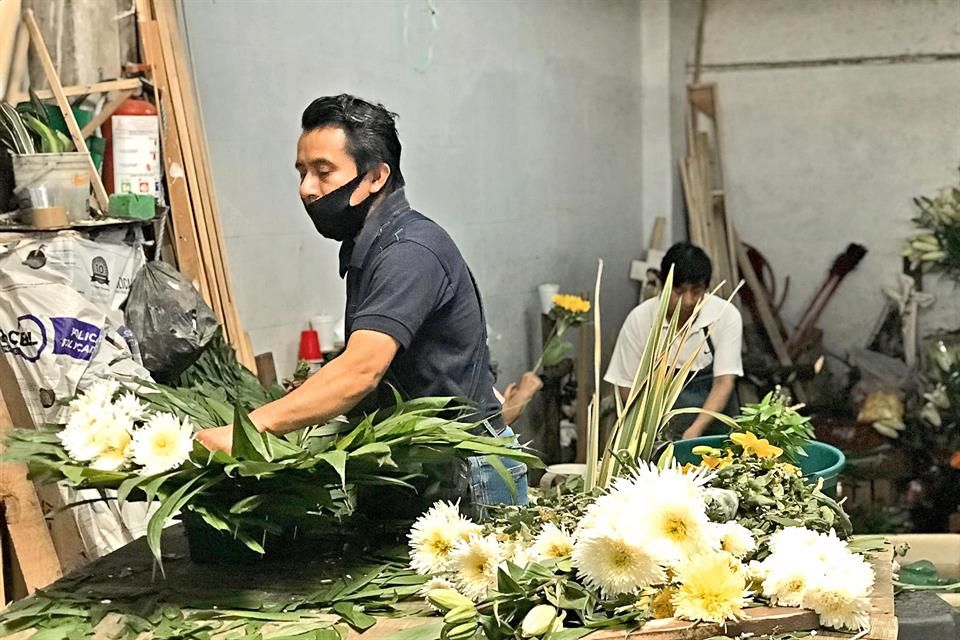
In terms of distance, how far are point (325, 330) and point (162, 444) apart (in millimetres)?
2122

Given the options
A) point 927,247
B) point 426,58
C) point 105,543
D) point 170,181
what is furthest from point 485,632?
point 927,247

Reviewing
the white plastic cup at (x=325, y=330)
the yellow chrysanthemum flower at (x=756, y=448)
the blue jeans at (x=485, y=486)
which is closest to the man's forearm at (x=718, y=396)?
the white plastic cup at (x=325, y=330)

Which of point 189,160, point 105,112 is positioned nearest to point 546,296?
point 189,160

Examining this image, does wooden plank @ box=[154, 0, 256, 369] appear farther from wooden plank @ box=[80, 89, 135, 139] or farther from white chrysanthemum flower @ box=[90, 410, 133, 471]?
white chrysanthemum flower @ box=[90, 410, 133, 471]

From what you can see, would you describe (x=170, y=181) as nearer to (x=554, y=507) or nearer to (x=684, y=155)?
(x=554, y=507)

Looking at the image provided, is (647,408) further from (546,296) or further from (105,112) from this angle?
(546,296)

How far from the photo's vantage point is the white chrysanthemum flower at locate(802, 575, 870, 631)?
1949mm

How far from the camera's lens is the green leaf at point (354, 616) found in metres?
2.07

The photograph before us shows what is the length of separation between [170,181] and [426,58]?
1.62m

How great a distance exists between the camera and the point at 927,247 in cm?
689

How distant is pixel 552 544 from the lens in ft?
6.98

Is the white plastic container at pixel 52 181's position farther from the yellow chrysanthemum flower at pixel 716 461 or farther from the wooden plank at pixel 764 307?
the wooden plank at pixel 764 307

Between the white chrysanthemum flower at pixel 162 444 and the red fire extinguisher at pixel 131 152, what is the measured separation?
153 centimetres

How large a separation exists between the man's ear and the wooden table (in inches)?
31.2
